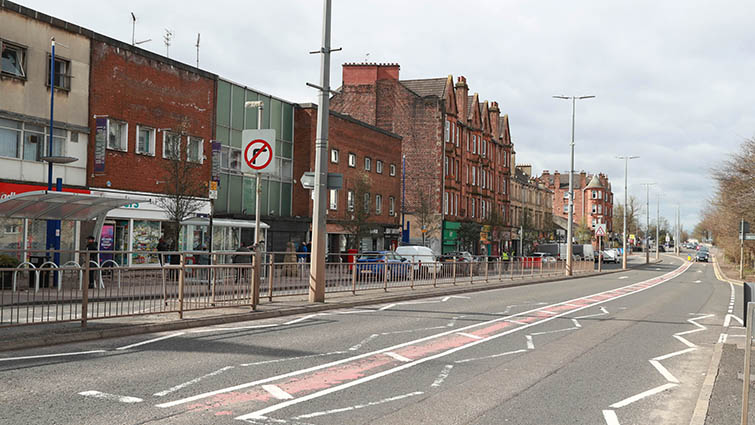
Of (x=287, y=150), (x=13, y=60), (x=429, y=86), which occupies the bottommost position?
(x=287, y=150)

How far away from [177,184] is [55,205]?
283 inches

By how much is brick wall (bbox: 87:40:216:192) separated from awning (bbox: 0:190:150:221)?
5933 mm

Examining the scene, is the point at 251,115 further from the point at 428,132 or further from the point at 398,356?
the point at 398,356

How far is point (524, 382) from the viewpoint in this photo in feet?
25.9

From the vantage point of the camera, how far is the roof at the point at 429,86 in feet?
189

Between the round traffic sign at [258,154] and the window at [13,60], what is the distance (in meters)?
12.4

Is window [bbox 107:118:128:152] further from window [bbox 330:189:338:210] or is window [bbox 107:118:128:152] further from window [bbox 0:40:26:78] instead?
window [bbox 330:189:338:210]

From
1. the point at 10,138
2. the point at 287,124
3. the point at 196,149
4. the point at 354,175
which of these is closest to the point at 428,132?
the point at 354,175

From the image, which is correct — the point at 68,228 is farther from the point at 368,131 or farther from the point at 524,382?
the point at 368,131

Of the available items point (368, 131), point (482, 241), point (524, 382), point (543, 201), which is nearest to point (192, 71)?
point (368, 131)

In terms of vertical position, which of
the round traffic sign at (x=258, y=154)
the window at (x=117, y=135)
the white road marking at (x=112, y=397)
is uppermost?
the window at (x=117, y=135)

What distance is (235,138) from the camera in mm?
32719

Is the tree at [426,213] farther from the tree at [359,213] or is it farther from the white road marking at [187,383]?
the white road marking at [187,383]

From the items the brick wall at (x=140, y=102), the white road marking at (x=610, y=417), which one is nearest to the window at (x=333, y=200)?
the brick wall at (x=140, y=102)
